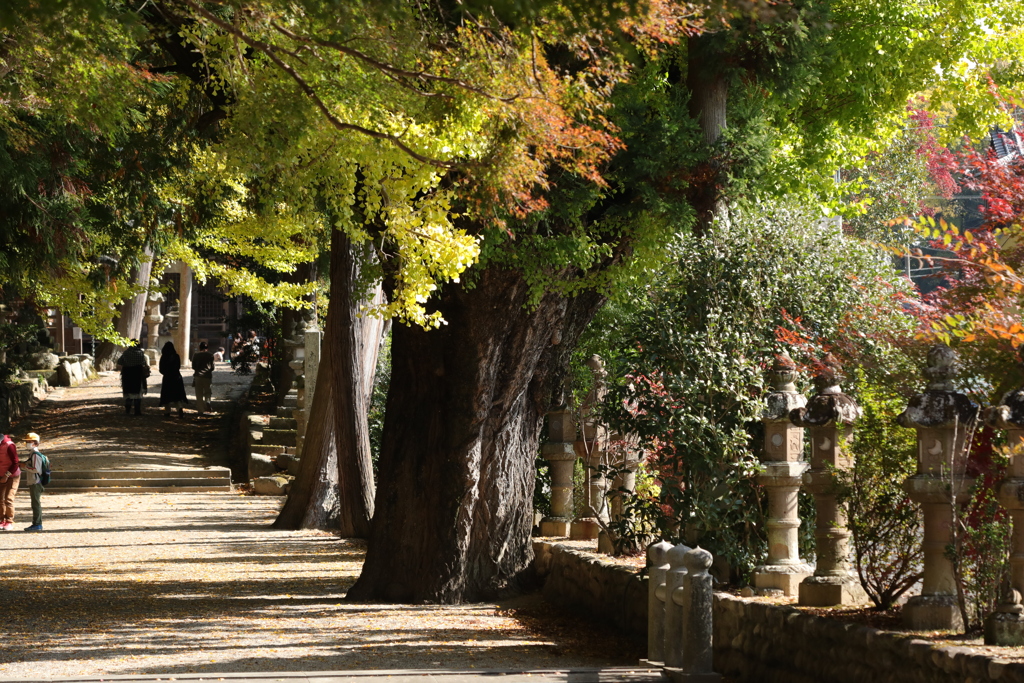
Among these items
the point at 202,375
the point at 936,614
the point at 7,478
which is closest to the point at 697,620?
the point at 936,614

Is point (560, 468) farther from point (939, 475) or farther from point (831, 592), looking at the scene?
point (939, 475)

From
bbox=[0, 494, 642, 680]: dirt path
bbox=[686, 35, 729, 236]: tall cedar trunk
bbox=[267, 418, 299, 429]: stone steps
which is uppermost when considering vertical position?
bbox=[686, 35, 729, 236]: tall cedar trunk

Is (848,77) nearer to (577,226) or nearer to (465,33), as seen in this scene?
(577,226)

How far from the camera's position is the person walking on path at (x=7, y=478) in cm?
1753

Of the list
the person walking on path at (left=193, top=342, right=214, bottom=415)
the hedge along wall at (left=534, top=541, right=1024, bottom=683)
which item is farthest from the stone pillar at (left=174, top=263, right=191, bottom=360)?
the hedge along wall at (left=534, top=541, right=1024, bottom=683)

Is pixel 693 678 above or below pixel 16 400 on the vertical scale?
below

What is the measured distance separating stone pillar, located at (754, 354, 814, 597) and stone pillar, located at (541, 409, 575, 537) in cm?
402

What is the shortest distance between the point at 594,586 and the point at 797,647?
356 centimetres

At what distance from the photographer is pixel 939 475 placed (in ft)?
21.3

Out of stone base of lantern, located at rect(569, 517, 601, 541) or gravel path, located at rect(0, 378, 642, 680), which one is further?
stone base of lantern, located at rect(569, 517, 601, 541)

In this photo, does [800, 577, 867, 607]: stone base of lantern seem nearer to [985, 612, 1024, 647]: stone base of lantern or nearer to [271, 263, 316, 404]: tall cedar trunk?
[985, 612, 1024, 647]: stone base of lantern

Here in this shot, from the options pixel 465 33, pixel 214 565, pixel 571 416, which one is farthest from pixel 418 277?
pixel 214 565

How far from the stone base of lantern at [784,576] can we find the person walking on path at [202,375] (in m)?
25.3

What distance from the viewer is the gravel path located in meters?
9.01
